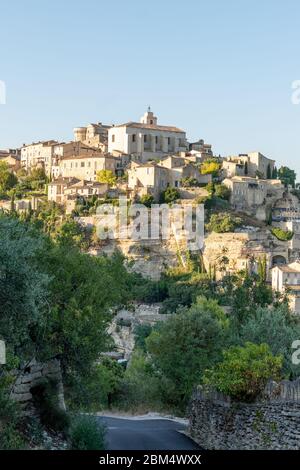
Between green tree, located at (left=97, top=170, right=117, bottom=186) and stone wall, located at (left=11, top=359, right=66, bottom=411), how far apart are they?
6895 centimetres

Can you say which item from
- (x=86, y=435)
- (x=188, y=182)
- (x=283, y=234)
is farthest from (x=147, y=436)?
(x=188, y=182)

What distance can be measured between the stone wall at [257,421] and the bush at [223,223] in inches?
2314

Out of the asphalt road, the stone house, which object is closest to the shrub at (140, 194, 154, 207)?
the stone house

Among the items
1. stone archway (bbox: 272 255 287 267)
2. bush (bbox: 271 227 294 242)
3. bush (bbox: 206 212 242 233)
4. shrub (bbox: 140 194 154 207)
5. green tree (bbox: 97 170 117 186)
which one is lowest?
stone archway (bbox: 272 255 287 267)

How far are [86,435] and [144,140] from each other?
83292 millimetres

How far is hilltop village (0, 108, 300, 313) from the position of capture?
7306cm

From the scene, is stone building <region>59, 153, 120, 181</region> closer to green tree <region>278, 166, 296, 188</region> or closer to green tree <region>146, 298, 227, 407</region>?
green tree <region>278, 166, 296, 188</region>

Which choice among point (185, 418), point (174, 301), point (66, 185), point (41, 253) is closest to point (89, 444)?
point (41, 253)

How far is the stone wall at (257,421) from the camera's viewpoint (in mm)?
12959

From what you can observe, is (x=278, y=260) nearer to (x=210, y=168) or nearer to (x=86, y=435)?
(x=210, y=168)

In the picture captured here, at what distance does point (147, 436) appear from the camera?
1619 centimetres
